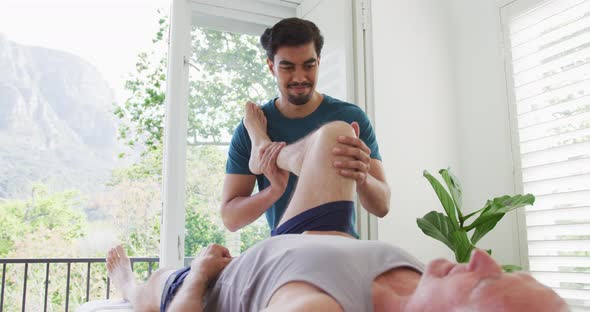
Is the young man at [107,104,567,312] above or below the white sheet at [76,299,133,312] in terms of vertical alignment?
above

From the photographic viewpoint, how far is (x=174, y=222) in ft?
8.35

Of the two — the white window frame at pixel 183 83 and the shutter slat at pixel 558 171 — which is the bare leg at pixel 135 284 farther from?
the shutter slat at pixel 558 171

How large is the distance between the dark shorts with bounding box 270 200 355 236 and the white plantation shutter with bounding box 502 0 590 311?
1.60 meters

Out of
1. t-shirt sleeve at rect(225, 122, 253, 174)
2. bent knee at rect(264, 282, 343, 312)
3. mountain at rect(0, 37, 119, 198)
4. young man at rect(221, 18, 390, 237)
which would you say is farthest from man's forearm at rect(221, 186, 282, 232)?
mountain at rect(0, 37, 119, 198)

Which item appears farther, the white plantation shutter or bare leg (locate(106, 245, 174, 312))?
the white plantation shutter

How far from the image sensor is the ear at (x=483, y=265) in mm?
634

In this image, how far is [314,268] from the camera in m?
0.81

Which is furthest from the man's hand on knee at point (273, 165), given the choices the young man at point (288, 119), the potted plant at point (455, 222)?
the potted plant at point (455, 222)

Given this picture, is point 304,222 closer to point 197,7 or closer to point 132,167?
point 197,7

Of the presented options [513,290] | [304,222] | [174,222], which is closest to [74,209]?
[174,222]

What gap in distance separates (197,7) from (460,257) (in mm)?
2113

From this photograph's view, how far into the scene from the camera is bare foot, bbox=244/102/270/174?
1.45m

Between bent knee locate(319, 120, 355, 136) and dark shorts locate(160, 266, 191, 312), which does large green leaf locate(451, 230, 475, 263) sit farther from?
dark shorts locate(160, 266, 191, 312)

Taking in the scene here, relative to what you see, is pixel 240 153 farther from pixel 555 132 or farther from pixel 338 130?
pixel 555 132
